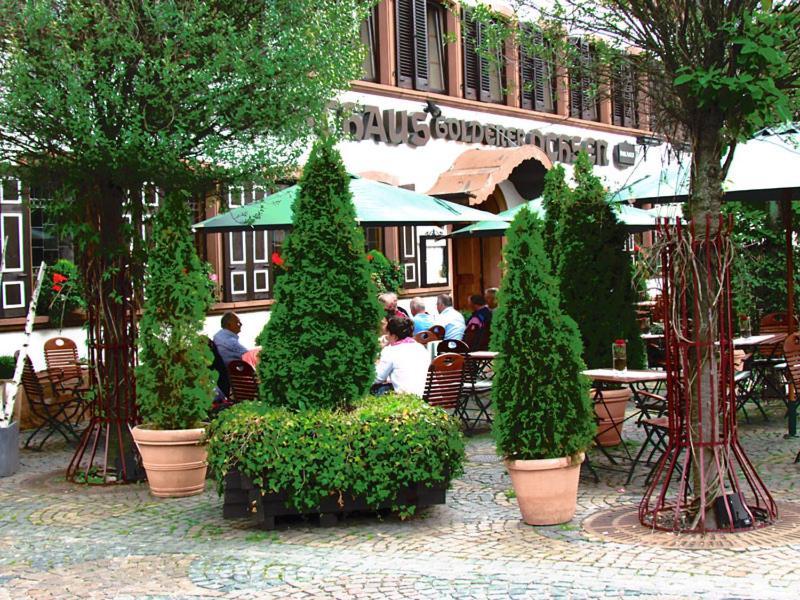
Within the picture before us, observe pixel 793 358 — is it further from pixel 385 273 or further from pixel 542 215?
pixel 385 273

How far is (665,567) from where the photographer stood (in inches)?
236

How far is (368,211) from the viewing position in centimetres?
1182

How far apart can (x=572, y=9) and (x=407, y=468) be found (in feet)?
11.7

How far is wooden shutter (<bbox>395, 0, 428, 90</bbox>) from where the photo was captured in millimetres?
19797

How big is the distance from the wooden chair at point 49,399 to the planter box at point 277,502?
156 inches

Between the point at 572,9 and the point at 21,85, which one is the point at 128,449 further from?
the point at 572,9

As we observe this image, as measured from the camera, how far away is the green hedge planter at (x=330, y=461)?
706cm

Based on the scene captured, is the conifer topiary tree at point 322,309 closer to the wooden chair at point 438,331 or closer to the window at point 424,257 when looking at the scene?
the wooden chair at point 438,331

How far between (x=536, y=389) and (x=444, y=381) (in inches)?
110

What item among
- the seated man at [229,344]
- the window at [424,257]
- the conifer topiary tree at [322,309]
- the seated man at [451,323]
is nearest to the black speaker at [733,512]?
the conifer topiary tree at [322,309]

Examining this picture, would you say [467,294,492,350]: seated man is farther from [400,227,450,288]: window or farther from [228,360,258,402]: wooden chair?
[400,227,450,288]: window

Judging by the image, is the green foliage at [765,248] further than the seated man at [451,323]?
No

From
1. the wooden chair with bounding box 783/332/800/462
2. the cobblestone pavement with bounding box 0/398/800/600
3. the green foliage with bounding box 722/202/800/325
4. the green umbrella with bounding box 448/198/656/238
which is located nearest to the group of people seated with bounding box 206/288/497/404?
the cobblestone pavement with bounding box 0/398/800/600

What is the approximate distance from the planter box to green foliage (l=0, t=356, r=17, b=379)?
5833 millimetres
